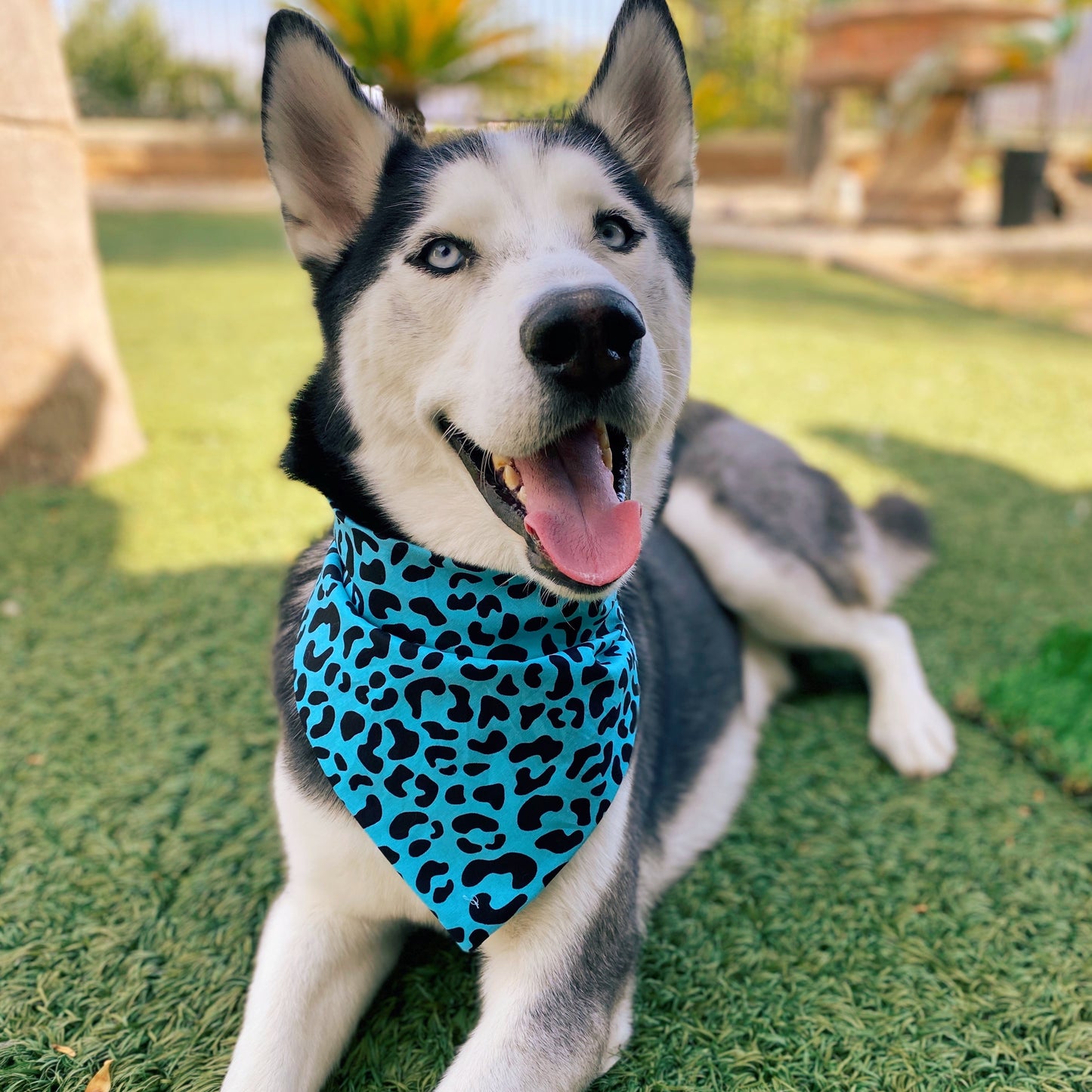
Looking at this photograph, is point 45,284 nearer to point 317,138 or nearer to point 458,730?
point 317,138

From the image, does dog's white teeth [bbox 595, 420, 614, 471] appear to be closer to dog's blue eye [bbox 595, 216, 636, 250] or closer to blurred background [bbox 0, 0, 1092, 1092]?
dog's blue eye [bbox 595, 216, 636, 250]

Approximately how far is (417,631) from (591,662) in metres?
0.31

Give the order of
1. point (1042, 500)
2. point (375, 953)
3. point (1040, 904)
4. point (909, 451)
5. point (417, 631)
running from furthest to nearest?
point (909, 451), point (1042, 500), point (1040, 904), point (375, 953), point (417, 631)

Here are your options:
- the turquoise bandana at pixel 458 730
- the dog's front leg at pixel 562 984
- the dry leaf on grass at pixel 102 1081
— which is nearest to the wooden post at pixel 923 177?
the turquoise bandana at pixel 458 730

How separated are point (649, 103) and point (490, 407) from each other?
813 mm

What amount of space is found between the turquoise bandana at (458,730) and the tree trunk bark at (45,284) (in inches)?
113

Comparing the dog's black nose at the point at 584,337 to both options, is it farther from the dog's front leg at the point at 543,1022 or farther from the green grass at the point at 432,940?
the green grass at the point at 432,940

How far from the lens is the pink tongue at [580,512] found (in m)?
1.49

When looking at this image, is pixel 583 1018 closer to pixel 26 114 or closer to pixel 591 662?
pixel 591 662

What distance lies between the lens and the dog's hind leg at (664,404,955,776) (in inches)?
108

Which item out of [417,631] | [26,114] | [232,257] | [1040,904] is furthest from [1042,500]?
[232,257]

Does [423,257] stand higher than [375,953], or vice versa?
[423,257]

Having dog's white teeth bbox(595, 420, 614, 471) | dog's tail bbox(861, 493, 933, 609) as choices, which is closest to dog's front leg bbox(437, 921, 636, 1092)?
dog's white teeth bbox(595, 420, 614, 471)

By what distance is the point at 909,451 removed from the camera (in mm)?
5027
